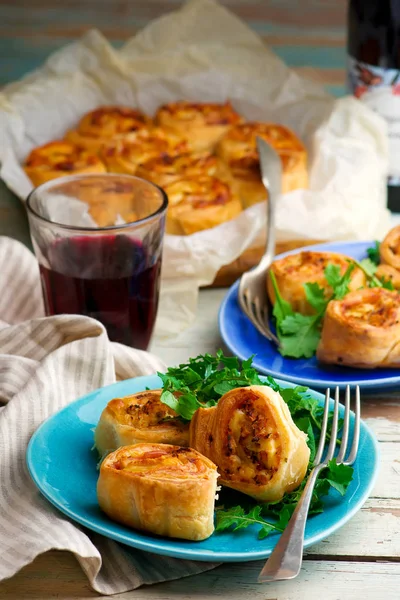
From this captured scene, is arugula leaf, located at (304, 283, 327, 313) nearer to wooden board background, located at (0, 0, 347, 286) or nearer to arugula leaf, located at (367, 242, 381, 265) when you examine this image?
arugula leaf, located at (367, 242, 381, 265)

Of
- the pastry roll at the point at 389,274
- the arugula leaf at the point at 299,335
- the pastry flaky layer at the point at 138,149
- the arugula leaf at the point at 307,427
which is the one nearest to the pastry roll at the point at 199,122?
the pastry flaky layer at the point at 138,149

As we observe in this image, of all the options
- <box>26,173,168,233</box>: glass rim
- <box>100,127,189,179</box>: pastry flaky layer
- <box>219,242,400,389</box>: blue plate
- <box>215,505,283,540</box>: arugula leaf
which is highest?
<box>26,173,168,233</box>: glass rim

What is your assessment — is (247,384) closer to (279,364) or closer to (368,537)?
(368,537)

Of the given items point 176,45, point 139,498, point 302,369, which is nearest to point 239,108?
point 176,45

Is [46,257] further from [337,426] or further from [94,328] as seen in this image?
[337,426]

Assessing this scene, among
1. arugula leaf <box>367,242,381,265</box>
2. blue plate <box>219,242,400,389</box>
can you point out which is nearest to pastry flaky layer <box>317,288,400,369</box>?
blue plate <box>219,242,400,389</box>

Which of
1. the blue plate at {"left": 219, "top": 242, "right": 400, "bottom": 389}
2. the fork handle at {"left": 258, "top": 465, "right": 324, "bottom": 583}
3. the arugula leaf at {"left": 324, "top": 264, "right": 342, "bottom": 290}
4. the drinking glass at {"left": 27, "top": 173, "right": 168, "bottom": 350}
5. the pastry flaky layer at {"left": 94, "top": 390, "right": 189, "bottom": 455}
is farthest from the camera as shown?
the arugula leaf at {"left": 324, "top": 264, "right": 342, "bottom": 290}

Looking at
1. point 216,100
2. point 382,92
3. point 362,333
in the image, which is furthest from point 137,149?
point 362,333
